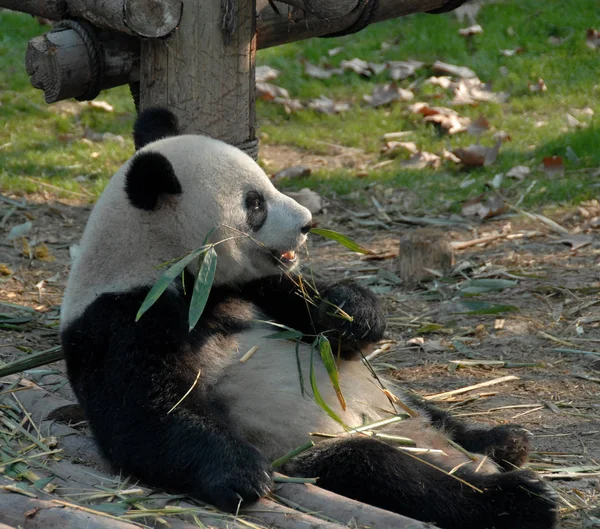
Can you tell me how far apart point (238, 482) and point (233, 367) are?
0.63 m

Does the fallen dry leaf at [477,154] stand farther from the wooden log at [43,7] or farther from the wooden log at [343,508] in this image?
the wooden log at [343,508]

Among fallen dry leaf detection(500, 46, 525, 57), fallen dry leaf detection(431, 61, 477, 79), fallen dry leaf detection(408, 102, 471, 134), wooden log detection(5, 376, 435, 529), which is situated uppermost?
fallen dry leaf detection(500, 46, 525, 57)

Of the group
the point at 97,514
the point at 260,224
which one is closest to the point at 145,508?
the point at 97,514

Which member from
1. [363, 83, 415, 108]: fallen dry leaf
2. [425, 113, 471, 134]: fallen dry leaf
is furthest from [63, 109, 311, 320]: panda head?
[363, 83, 415, 108]: fallen dry leaf

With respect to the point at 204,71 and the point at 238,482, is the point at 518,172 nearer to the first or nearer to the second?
the point at 204,71

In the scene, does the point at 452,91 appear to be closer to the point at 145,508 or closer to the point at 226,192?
the point at 226,192

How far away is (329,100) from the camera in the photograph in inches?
361

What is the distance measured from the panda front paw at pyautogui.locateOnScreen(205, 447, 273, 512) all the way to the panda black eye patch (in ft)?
3.10

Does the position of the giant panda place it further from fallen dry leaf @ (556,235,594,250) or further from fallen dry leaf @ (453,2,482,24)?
fallen dry leaf @ (453,2,482,24)

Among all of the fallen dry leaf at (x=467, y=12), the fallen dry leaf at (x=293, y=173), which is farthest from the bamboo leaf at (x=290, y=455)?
the fallen dry leaf at (x=467, y=12)

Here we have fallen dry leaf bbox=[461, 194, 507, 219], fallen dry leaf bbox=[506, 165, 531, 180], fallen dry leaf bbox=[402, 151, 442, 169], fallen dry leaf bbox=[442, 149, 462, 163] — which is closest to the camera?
fallen dry leaf bbox=[461, 194, 507, 219]

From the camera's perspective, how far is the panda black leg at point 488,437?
338 centimetres

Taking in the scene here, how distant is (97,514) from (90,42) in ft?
8.02

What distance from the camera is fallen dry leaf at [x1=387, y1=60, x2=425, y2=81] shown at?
9.54 m
